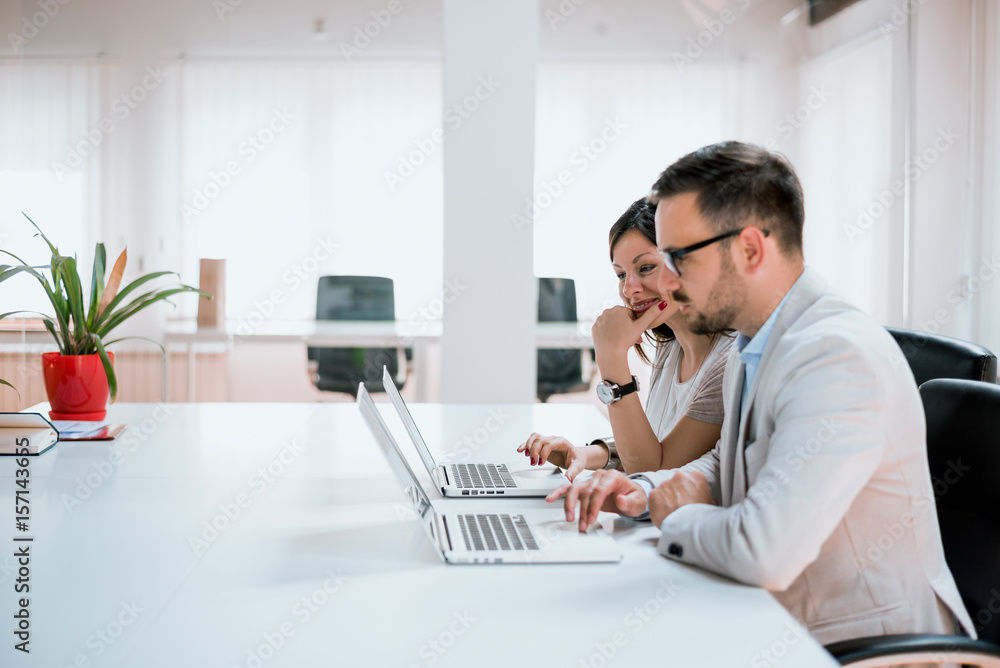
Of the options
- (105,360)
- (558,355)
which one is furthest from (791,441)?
(558,355)

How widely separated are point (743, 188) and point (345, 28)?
3.95 meters

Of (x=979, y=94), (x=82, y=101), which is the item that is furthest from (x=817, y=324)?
(x=82, y=101)

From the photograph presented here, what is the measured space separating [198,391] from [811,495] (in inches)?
166

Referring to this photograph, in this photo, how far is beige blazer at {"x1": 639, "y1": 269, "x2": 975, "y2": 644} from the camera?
0.98 meters

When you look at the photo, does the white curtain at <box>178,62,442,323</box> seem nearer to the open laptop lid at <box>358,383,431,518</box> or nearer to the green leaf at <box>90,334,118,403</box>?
the green leaf at <box>90,334,118,403</box>

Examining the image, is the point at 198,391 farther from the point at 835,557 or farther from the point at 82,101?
the point at 835,557

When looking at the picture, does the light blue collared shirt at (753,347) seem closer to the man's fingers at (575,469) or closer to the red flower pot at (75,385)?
the man's fingers at (575,469)

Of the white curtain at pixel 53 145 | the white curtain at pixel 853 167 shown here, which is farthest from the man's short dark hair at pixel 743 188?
the white curtain at pixel 53 145

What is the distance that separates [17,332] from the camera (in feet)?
14.5

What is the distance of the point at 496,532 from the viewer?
1236mm

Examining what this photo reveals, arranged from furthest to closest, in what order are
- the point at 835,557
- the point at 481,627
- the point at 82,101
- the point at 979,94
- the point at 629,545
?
1. the point at 82,101
2. the point at 979,94
3. the point at 629,545
4. the point at 835,557
5. the point at 481,627

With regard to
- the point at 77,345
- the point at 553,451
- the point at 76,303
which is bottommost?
the point at 553,451

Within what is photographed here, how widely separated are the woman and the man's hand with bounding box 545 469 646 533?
245 millimetres

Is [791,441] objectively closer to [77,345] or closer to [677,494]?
[677,494]
